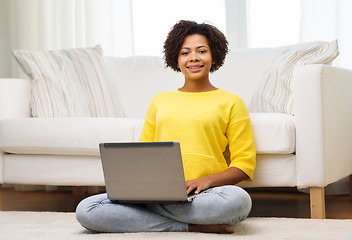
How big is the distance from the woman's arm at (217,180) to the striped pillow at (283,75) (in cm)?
49

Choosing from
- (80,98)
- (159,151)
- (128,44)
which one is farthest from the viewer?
→ (128,44)

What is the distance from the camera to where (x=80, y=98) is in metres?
2.48

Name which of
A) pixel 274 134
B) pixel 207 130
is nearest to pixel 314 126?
pixel 274 134

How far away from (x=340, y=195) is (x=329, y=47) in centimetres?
Answer: 83

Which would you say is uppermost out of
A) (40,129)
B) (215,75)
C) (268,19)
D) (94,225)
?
(268,19)

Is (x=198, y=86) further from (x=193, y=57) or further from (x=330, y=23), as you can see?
(x=330, y=23)

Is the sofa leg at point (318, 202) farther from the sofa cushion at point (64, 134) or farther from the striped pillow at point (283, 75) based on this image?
the sofa cushion at point (64, 134)

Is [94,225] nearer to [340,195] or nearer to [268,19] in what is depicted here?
[340,195]

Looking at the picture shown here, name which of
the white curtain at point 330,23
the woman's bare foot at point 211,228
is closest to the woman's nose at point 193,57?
the woman's bare foot at point 211,228

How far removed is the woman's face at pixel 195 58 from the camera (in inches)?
68.7

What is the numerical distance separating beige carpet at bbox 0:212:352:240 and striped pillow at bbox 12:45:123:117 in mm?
673

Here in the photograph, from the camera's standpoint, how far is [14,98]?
2.31 metres

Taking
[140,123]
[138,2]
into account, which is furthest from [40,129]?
[138,2]

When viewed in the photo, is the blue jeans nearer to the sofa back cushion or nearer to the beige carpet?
the beige carpet
